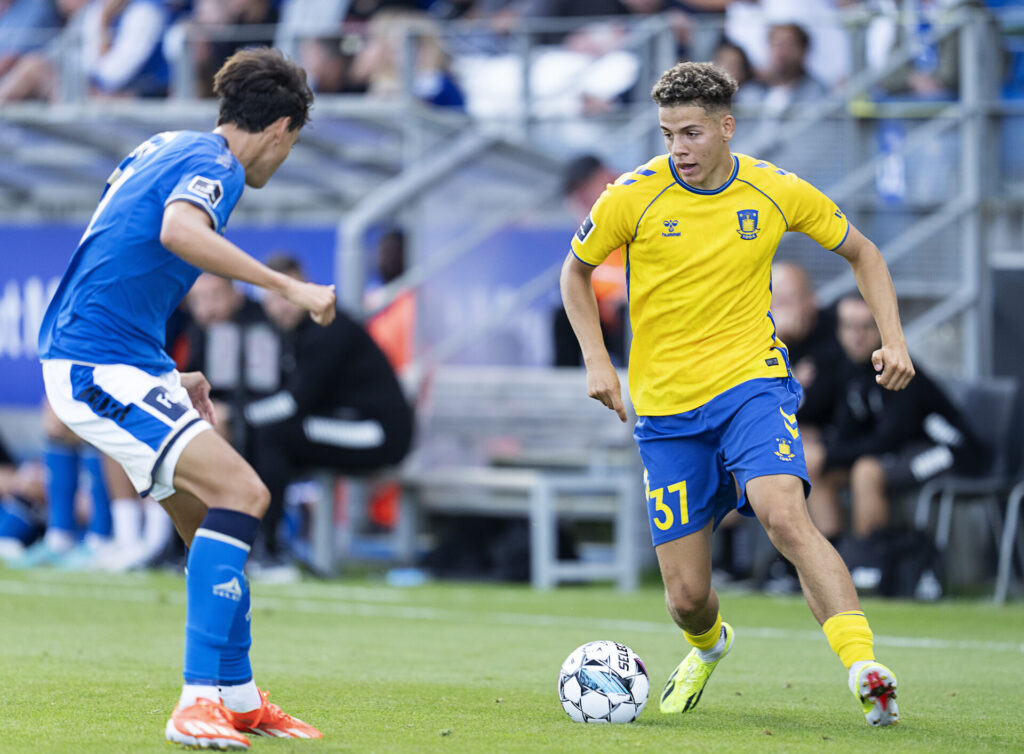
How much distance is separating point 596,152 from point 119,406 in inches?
317

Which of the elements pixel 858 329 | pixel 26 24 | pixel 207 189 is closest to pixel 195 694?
pixel 207 189

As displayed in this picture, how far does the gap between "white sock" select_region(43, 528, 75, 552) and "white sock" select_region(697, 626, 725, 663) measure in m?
8.14

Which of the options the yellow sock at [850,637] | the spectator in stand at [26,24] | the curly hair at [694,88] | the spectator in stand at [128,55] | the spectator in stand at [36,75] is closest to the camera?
the yellow sock at [850,637]

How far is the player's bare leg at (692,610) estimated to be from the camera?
556 centimetres

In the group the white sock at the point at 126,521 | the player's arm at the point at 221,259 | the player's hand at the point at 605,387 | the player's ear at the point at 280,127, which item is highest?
the player's ear at the point at 280,127

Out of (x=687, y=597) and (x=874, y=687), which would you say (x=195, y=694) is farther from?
(x=874, y=687)

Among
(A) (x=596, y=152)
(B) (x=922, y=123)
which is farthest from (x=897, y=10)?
(A) (x=596, y=152)

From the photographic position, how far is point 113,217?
479 cm

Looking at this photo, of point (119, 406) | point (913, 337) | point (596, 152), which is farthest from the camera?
point (596, 152)

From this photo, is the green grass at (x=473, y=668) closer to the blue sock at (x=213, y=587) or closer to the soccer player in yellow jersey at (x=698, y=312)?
the blue sock at (x=213, y=587)

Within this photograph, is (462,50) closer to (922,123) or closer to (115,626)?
(922,123)

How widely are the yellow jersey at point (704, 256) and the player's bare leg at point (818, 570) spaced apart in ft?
1.54

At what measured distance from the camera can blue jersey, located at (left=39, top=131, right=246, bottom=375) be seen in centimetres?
474

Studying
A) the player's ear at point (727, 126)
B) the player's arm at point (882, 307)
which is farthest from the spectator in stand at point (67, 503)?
the player's arm at point (882, 307)
